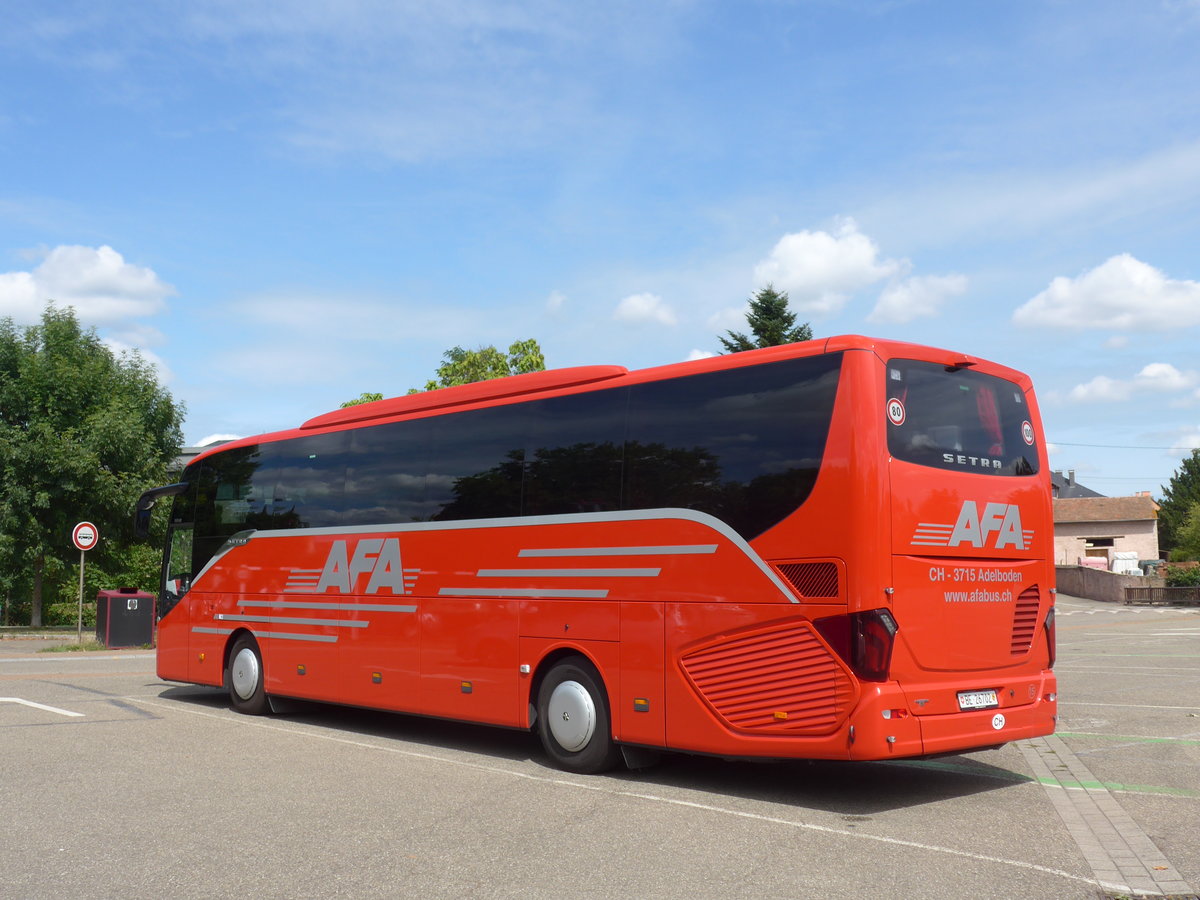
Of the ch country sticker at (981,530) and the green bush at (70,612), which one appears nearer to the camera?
the ch country sticker at (981,530)

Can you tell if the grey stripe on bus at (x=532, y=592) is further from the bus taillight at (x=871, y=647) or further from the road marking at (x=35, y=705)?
the road marking at (x=35, y=705)

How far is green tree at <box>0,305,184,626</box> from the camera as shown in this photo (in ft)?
104

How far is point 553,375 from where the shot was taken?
34.9ft

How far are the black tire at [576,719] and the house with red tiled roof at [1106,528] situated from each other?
273 feet

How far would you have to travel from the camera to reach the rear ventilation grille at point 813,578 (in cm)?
796

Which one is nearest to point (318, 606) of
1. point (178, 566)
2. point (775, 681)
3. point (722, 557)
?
point (178, 566)

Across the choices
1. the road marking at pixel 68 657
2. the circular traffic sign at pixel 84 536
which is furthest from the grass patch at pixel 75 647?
the circular traffic sign at pixel 84 536

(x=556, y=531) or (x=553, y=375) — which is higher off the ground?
(x=553, y=375)

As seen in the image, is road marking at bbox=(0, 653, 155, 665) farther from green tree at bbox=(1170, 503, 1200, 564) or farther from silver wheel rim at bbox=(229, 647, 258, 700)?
green tree at bbox=(1170, 503, 1200, 564)

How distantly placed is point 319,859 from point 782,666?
337cm


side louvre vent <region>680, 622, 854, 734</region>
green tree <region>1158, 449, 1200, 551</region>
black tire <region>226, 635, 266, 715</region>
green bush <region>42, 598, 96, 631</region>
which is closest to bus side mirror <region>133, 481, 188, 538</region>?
black tire <region>226, 635, 266, 715</region>

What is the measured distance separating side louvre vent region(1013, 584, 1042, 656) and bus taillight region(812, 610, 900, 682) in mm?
1608

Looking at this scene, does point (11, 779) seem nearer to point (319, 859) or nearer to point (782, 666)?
point (319, 859)

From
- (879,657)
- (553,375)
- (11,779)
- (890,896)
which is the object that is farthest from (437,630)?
(890,896)
